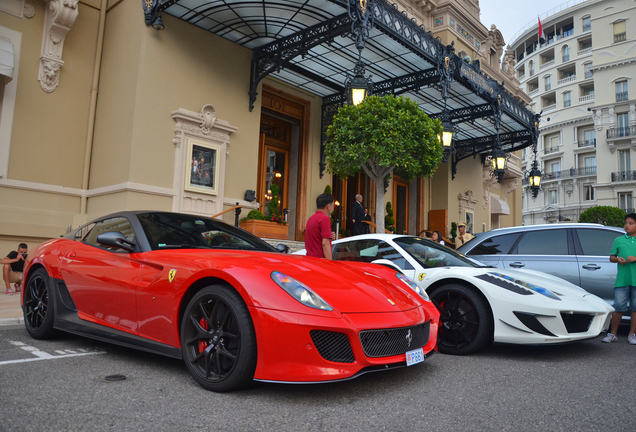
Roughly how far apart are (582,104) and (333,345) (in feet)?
205

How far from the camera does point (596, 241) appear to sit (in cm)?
637

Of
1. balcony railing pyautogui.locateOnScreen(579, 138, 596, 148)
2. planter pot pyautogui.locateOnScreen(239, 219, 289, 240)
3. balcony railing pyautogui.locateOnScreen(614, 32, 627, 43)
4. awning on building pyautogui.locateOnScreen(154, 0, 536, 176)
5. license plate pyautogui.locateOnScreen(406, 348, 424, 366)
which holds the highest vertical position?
balcony railing pyautogui.locateOnScreen(614, 32, 627, 43)

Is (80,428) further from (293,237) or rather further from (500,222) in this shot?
(500,222)

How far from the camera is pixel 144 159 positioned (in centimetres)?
1078

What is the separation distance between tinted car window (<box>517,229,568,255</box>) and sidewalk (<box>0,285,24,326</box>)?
21.9 feet

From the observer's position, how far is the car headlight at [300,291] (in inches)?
115

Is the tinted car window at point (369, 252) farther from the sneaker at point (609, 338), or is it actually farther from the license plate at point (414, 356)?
the sneaker at point (609, 338)

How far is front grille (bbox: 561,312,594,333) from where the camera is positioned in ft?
14.5

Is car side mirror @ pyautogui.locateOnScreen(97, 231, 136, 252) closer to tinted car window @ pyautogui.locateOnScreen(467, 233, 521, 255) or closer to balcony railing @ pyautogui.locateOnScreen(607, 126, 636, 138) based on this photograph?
tinted car window @ pyautogui.locateOnScreen(467, 233, 521, 255)

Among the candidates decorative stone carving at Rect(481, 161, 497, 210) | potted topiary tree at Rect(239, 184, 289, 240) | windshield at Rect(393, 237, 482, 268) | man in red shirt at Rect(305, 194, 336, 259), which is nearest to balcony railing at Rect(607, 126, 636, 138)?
decorative stone carving at Rect(481, 161, 497, 210)

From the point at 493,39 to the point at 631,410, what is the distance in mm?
25399

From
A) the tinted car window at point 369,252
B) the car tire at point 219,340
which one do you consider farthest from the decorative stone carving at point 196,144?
the car tire at point 219,340

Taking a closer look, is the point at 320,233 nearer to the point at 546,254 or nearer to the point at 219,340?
the point at 219,340

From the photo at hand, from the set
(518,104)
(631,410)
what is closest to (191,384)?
(631,410)
